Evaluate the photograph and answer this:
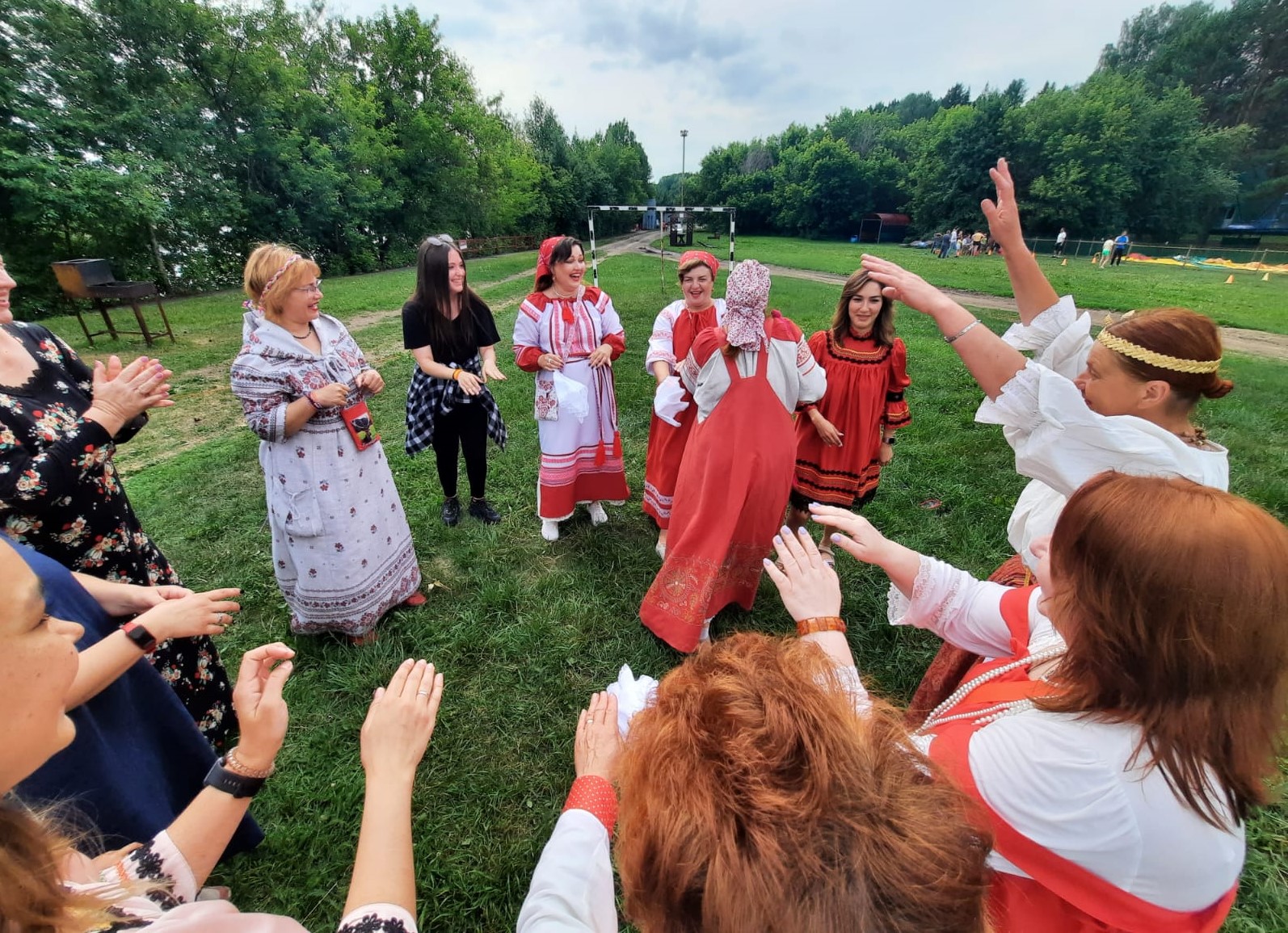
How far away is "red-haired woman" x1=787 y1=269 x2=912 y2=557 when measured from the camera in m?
3.43

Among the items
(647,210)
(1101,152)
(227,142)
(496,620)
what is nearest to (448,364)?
(496,620)

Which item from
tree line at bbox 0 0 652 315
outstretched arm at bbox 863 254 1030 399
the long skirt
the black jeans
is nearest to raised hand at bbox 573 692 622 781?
outstretched arm at bbox 863 254 1030 399

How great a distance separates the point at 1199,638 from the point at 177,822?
77.4 inches

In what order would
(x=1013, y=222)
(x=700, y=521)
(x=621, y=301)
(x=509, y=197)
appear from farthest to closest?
1. (x=509, y=197)
2. (x=621, y=301)
3. (x=700, y=521)
4. (x=1013, y=222)

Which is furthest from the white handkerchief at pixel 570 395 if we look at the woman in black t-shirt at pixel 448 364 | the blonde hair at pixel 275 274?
the blonde hair at pixel 275 274

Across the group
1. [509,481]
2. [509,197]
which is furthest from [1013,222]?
[509,197]

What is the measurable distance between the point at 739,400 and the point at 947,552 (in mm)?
2444

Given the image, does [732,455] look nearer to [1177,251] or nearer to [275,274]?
[275,274]

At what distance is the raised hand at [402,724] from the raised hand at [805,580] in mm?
881

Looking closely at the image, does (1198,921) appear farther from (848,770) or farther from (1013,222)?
(1013,222)

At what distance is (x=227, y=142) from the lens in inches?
759

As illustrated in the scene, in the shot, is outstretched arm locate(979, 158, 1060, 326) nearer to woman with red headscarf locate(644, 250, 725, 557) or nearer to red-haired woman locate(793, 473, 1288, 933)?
red-haired woman locate(793, 473, 1288, 933)

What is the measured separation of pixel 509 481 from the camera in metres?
5.11

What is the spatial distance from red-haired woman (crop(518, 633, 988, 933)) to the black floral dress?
216cm
